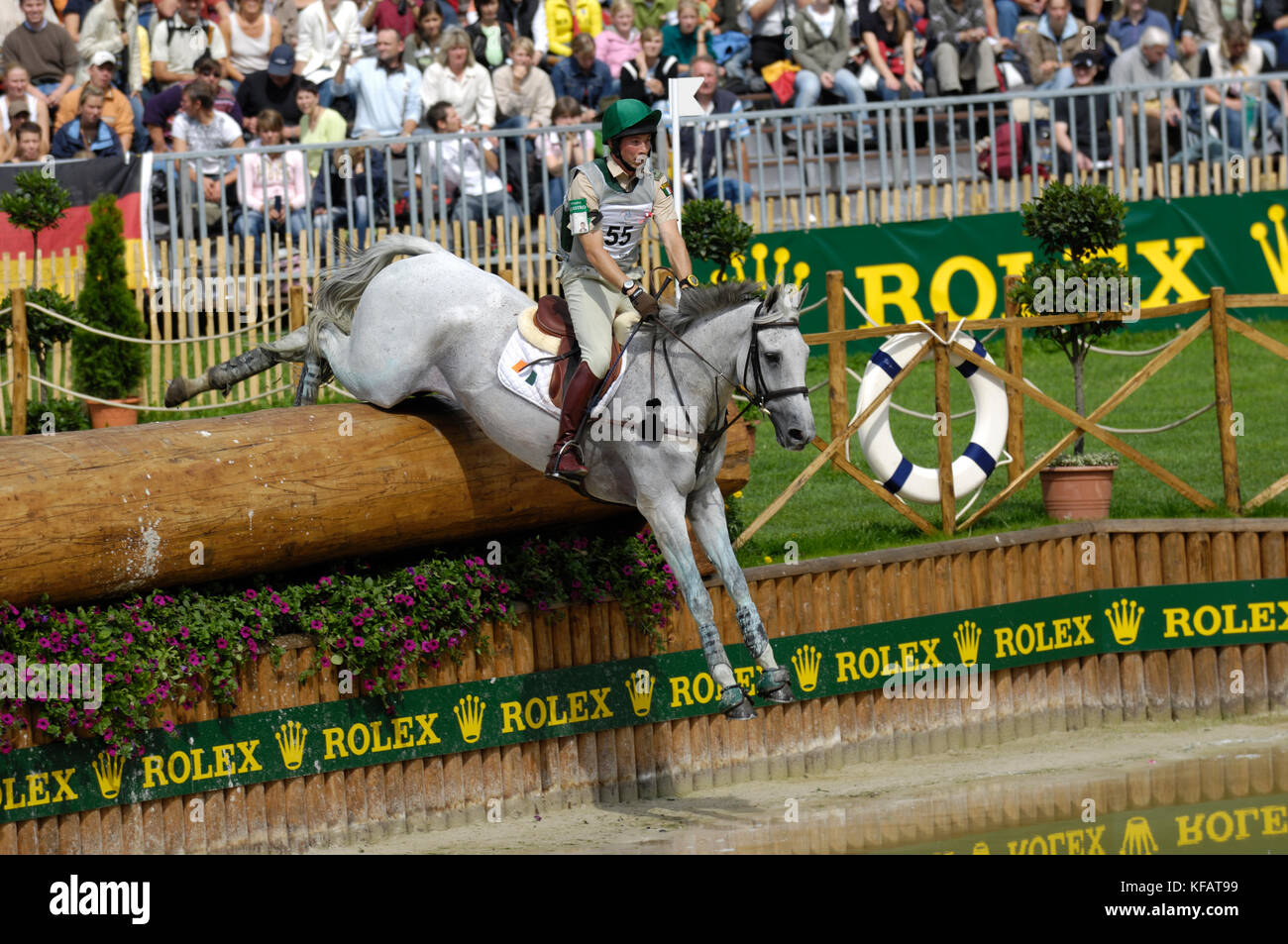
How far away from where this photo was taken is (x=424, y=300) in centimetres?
993

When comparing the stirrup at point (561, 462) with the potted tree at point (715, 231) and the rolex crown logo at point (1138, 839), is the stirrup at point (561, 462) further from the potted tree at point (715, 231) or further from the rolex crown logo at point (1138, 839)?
the potted tree at point (715, 231)

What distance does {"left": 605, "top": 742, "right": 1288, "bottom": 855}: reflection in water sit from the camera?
9.48 m

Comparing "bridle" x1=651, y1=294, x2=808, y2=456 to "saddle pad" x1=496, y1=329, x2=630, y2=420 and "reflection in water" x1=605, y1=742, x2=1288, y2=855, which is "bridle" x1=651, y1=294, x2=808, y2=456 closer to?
"saddle pad" x1=496, y1=329, x2=630, y2=420

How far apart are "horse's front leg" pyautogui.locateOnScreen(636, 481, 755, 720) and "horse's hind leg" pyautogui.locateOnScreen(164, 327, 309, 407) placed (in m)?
2.31

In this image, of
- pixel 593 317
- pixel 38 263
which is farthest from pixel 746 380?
pixel 38 263

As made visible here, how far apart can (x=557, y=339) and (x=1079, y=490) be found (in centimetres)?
486

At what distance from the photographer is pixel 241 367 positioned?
407 inches

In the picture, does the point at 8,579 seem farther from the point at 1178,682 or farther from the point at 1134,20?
the point at 1134,20

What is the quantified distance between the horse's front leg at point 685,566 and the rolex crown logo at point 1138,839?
2.16 meters

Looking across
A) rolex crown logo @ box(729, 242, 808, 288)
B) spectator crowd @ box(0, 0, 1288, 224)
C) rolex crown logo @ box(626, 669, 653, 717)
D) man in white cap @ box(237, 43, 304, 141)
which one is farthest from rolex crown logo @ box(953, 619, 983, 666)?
man in white cap @ box(237, 43, 304, 141)

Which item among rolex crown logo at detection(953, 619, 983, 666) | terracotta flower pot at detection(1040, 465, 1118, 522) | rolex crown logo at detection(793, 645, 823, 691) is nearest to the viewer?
rolex crown logo at detection(793, 645, 823, 691)

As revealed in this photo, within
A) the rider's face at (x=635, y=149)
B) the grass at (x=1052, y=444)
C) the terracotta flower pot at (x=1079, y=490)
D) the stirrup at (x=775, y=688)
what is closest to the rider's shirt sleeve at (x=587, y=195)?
the rider's face at (x=635, y=149)

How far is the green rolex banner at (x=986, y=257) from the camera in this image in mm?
18297

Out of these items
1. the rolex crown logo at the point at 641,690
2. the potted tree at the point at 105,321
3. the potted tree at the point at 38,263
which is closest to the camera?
the rolex crown logo at the point at 641,690
